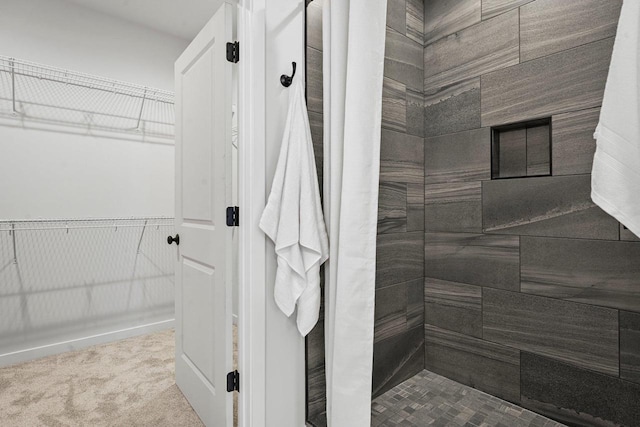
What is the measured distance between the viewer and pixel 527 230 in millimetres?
1708

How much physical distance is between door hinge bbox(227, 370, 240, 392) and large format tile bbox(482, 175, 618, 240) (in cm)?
148

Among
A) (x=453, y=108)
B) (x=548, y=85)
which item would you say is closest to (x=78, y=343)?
(x=453, y=108)

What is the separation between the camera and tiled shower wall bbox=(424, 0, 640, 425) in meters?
1.47

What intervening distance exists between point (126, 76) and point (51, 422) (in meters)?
2.55

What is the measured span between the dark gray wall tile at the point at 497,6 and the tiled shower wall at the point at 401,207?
386mm

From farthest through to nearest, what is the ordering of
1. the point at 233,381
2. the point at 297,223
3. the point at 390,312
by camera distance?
the point at 390,312
the point at 233,381
the point at 297,223

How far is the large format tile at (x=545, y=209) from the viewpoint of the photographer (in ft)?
4.92

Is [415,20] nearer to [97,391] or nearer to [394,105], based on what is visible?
[394,105]

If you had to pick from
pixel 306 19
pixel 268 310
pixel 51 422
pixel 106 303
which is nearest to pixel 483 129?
pixel 306 19

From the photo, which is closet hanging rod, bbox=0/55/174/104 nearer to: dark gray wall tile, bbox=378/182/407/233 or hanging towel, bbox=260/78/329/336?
hanging towel, bbox=260/78/329/336

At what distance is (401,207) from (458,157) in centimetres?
44

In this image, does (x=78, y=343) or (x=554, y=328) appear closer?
(x=554, y=328)

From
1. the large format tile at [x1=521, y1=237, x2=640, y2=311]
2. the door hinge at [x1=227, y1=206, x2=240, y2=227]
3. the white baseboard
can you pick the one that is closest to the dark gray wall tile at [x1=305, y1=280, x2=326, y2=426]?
the door hinge at [x1=227, y1=206, x2=240, y2=227]

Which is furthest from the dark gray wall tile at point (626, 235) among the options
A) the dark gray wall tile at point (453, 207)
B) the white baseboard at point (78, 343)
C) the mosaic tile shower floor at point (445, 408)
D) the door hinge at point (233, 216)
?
the white baseboard at point (78, 343)
